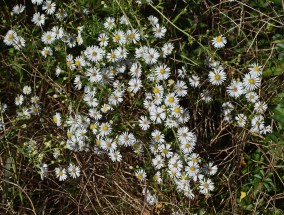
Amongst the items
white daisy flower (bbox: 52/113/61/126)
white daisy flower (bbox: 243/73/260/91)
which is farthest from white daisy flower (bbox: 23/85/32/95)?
white daisy flower (bbox: 243/73/260/91)

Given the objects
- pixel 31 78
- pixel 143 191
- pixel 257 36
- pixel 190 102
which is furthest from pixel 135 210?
pixel 257 36

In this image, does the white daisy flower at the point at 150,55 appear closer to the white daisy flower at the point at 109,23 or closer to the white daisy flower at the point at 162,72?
the white daisy flower at the point at 162,72

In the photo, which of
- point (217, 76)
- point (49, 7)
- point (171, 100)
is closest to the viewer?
point (171, 100)

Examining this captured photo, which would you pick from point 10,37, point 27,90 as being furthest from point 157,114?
point 10,37

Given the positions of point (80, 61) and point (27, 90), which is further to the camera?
point (27, 90)

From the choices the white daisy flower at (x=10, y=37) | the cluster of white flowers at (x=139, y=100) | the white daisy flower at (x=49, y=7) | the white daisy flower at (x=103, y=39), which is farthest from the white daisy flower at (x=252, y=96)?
the white daisy flower at (x=10, y=37)

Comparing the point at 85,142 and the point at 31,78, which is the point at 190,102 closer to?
the point at 85,142

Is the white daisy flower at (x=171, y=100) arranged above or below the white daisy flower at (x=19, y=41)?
below

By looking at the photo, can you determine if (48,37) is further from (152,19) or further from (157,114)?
(157,114)

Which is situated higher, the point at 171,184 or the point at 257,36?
the point at 257,36

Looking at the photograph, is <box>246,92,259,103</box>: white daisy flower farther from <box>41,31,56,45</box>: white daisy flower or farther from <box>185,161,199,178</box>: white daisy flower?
<box>41,31,56,45</box>: white daisy flower

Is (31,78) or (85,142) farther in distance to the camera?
(31,78)
